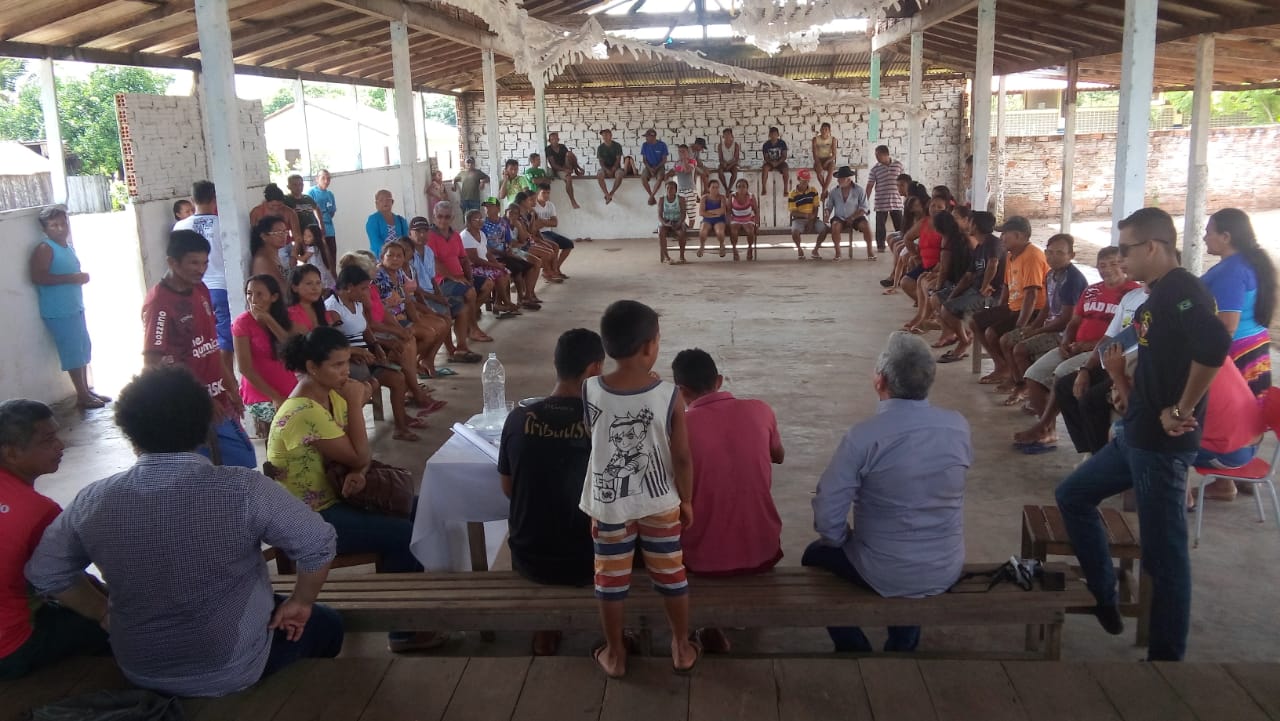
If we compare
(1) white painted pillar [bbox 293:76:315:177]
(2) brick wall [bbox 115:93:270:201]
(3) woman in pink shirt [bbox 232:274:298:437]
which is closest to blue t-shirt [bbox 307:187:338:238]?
(2) brick wall [bbox 115:93:270:201]

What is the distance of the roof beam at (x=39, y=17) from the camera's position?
686 centimetres

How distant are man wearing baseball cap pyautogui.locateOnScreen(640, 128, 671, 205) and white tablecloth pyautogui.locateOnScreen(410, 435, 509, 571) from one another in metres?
11.7

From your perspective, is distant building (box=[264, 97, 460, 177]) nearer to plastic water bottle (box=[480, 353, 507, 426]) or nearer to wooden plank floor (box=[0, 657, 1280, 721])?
plastic water bottle (box=[480, 353, 507, 426])

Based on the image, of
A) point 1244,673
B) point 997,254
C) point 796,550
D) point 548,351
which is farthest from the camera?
point 548,351

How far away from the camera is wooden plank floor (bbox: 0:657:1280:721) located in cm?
214

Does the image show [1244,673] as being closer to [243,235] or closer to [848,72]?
[243,235]

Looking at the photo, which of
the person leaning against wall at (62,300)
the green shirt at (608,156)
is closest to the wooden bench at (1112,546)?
the person leaning against wall at (62,300)

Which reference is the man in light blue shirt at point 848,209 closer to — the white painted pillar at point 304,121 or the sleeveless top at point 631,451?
the white painted pillar at point 304,121

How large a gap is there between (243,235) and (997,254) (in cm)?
468

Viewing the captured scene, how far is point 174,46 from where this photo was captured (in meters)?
9.26

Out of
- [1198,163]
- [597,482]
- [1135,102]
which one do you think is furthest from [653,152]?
[597,482]

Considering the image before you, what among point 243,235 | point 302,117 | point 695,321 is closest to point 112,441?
point 243,235

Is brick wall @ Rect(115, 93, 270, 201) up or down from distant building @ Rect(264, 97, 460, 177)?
down

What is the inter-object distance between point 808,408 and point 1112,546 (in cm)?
281
